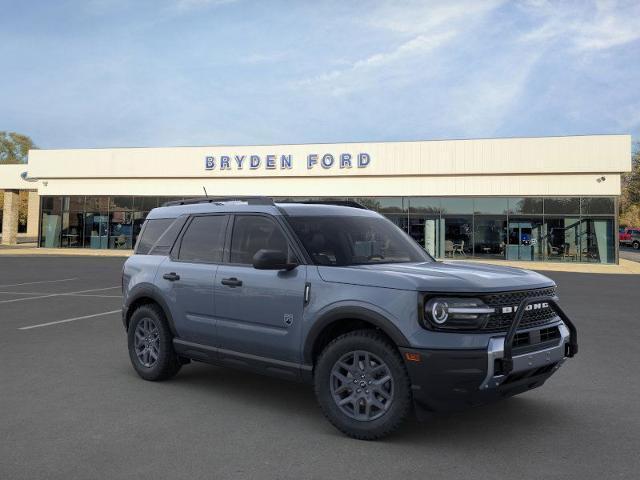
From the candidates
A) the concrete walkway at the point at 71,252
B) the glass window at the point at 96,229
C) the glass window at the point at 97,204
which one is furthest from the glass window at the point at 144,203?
the concrete walkway at the point at 71,252

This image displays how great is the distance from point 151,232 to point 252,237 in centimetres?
176

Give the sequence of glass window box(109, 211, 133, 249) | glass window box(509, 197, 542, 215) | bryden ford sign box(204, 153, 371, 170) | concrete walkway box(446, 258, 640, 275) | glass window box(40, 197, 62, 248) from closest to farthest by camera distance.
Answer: concrete walkway box(446, 258, 640, 275) < glass window box(509, 197, 542, 215) < bryden ford sign box(204, 153, 371, 170) < glass window box(109, 211, 133, 249) < glass window box(40, 197, 62, 248)

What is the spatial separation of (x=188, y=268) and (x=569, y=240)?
30343 mm

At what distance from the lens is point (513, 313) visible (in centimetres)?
408

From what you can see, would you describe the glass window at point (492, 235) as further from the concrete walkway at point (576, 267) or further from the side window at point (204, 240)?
the side window at point (204, 240)

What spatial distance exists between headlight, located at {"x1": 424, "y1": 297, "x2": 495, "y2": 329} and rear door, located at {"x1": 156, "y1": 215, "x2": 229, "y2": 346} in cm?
220

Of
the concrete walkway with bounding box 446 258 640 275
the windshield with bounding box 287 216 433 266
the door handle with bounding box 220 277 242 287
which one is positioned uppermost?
the windshield with bounding box 287 216 433 266

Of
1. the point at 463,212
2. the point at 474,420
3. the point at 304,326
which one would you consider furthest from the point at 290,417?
the point at 463,212

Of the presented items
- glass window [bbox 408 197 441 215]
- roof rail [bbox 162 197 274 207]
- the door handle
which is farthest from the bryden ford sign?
the door handle

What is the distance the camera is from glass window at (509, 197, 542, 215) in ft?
104

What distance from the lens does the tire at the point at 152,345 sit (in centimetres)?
574

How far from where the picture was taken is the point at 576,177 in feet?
103

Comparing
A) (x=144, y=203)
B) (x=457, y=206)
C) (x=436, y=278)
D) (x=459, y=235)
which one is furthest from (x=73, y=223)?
(x=436, y=278)

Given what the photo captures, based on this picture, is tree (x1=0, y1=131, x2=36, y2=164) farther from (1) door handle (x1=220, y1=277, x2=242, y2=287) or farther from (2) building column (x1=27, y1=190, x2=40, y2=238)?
(1) door handle (x1=220, y1=277, x2=242, y2=287)
